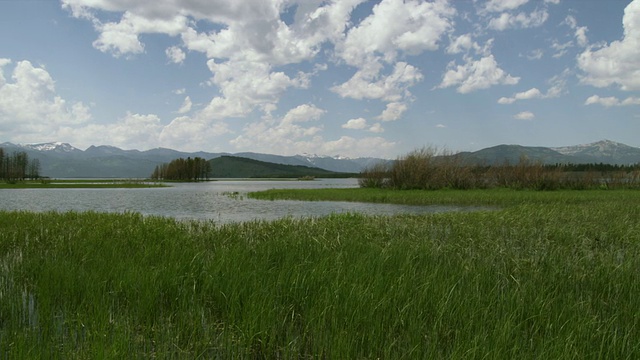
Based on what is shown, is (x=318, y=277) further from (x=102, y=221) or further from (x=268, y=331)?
(x=102, y=221)

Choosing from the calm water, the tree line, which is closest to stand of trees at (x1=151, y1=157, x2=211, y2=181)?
the calm water

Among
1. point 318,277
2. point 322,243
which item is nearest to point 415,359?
point 318,277

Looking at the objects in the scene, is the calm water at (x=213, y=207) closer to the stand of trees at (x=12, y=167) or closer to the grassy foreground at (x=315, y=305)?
the grassy foreground at (x=315, y=305)

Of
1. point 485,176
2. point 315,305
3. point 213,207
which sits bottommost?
point 213,207

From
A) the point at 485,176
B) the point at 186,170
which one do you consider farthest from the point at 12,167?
the point at 485,176

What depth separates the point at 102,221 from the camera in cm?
1558

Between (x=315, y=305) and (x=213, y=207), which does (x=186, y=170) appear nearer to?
(x=213, y=207)

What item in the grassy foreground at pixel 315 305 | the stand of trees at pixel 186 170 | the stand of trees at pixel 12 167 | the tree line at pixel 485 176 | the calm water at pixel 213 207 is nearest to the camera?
the grassy foreground at pixel 315 305

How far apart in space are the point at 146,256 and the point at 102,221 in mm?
8778

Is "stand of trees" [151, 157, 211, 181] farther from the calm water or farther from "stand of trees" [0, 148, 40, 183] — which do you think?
the calm water

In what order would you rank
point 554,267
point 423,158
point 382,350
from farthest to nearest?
1. point 423,158
2. point 554,267
3. point 382,350

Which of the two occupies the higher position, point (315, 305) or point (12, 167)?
point (12, 167)

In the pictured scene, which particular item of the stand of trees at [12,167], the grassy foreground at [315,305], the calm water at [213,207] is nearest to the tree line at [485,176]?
the calm water at [213,207]

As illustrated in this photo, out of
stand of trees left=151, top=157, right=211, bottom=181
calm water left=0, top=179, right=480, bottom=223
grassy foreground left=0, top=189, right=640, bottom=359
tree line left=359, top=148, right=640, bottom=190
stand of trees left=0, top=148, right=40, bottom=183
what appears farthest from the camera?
stand of trees left=151, top=157, right=211, bottom=181
